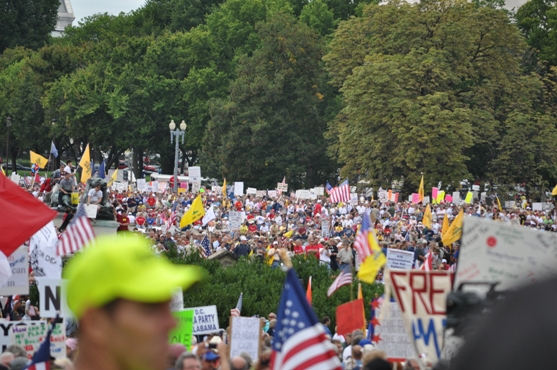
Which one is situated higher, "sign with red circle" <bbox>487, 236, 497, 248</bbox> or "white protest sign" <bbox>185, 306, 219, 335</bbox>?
"sign with red circle" <bbox>487, 236, 497, 248</bbox>

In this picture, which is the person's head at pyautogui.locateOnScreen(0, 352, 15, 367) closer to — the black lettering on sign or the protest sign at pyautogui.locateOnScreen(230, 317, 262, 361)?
the black lettering on sign

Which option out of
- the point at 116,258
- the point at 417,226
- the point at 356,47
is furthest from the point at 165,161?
the point at 116,258

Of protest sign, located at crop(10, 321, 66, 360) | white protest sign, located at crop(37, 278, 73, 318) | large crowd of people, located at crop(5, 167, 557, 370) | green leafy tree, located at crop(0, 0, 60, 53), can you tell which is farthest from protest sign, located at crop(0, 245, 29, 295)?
green leafy tree, located at crop(0, 0, 60, 53)

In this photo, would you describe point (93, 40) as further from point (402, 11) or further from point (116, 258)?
point (116, 258)

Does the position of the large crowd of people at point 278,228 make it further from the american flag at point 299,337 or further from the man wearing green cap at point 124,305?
the man wearing green cap at point 124,305

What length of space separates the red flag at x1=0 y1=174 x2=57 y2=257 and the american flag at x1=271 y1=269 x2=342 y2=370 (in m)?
6.14

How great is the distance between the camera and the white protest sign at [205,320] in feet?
40.2

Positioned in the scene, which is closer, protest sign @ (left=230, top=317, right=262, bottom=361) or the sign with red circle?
the sign with red circle

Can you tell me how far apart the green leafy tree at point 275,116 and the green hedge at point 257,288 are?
133 feet

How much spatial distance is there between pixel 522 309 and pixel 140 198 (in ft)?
144

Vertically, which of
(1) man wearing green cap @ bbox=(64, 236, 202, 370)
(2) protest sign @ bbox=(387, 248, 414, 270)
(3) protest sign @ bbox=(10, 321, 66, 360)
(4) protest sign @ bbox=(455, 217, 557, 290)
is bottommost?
(2) protest sign @ bbox=(387, 248, 414, 270)

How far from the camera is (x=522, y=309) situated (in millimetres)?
1567

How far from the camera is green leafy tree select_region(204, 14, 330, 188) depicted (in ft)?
200

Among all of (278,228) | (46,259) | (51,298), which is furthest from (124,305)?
(278,228)
